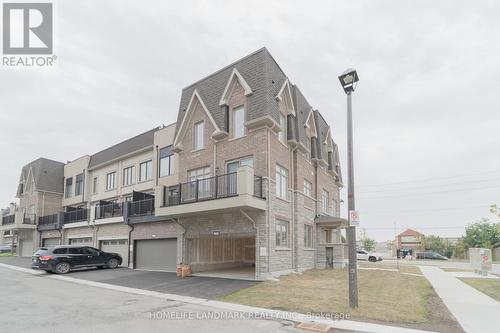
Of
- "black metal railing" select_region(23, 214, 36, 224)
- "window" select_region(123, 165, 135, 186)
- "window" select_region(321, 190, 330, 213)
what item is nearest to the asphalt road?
"window" select_region(123, 165, 135, 186)

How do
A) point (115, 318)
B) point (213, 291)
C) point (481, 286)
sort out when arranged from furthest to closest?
point (481, 286), point (213, 291), point (115, 318)

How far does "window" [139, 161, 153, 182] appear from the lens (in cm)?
2625

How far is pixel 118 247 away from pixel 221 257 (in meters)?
9.15

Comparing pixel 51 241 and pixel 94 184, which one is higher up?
pixel 94 184

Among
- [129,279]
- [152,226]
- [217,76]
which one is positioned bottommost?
[129,279]

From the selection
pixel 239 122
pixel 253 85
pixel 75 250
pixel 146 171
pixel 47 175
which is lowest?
pixel 75 250

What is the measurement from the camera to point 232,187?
1614 cm

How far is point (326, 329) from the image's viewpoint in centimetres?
787

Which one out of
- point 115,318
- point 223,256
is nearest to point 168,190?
point 223,256

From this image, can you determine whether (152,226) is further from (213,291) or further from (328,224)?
(328,224)

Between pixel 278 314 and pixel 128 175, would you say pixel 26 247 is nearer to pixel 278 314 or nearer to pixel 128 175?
pixel 128 175

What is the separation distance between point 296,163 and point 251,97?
17.2ft

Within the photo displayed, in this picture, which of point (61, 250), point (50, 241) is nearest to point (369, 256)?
point (61, 250)

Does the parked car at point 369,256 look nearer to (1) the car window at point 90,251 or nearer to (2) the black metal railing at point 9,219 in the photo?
(1) the car window at point 90,251
